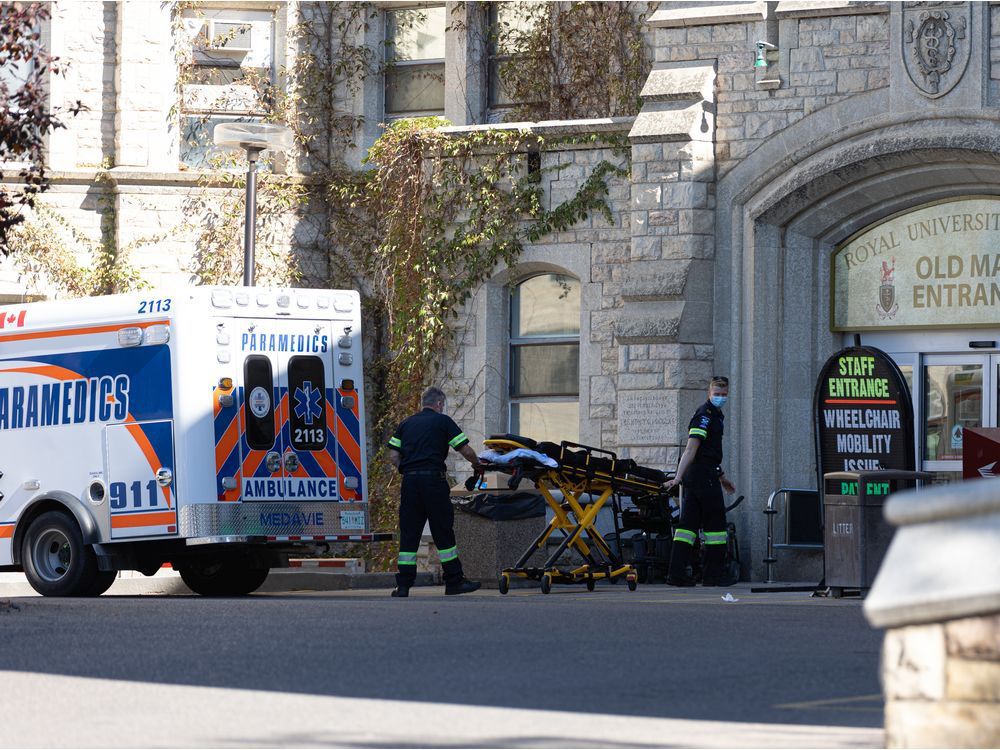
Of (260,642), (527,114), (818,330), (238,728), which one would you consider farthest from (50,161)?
(238,728)

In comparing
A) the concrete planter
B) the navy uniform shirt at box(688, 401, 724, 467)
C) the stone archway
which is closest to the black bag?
the navy uniform shirt at box(688, 401, 724, 467)

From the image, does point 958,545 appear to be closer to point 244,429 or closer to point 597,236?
point 244,429

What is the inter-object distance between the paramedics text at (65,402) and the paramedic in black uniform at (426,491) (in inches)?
94.2

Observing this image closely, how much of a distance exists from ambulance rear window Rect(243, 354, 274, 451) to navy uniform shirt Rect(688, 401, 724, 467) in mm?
3664

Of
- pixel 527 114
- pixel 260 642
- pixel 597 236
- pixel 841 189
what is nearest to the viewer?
pixel 260 642

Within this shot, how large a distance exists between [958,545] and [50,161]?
18012 millimetres

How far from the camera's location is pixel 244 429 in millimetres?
16266

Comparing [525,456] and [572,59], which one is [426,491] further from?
[572,59]

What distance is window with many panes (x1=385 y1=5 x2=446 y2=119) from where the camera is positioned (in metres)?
22.7

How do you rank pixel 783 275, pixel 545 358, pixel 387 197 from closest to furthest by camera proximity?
pixel 783 275, pixel 545 358, pixel 387 197

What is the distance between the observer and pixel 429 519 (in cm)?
1585

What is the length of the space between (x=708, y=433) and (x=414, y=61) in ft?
25.9

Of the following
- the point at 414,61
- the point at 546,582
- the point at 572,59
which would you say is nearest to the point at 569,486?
the point at 546,582

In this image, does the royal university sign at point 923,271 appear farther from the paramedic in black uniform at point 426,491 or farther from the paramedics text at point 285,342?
the paramedics text at point 285,342
